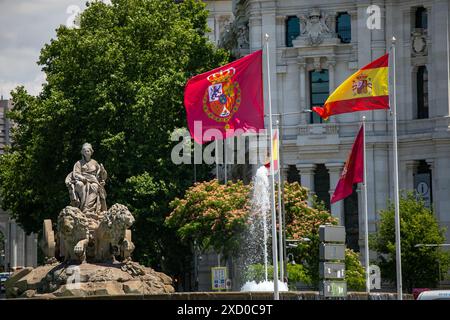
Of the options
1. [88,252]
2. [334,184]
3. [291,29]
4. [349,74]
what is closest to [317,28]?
[291,29]

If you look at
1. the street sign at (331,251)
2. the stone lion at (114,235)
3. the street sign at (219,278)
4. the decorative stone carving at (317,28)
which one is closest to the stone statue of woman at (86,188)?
the stone lion at (114,235)

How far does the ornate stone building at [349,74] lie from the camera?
82.7m

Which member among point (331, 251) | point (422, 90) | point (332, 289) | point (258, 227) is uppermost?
point (422, 90)

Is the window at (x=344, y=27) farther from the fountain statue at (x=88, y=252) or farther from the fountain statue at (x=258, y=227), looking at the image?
the fountain statue at (x=88, y=252)

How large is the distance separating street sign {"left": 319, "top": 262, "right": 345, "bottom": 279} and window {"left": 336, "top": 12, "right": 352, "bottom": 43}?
197 feet

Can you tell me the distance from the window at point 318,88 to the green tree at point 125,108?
541cm

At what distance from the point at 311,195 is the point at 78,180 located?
111 feet

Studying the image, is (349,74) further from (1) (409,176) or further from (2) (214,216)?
(2) (214,216)

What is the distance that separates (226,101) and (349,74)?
48.2 m

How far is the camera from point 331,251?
2712cm

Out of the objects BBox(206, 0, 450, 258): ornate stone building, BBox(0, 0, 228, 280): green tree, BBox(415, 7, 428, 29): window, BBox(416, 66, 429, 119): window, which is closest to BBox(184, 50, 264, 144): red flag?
BBox(0, 0, 228, 280): green tree

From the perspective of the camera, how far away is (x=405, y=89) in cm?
8469

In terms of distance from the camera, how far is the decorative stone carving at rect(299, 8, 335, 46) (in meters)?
86.2

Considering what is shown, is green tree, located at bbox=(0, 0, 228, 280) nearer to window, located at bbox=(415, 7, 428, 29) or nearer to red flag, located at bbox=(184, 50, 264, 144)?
window, located at bbox=(415, 7, 428, 29)
